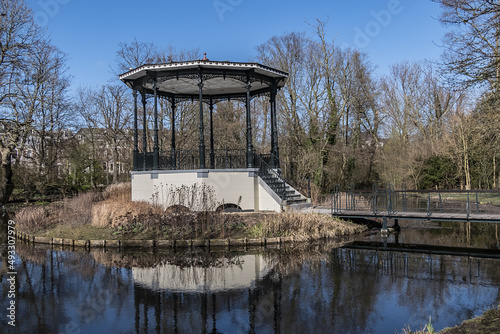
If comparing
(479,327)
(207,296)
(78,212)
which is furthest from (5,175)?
(479,327)

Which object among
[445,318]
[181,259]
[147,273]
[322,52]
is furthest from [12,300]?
[322,52]

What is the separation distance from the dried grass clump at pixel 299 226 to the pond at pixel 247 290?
3.55ft

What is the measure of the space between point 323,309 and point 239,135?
76.2 ft

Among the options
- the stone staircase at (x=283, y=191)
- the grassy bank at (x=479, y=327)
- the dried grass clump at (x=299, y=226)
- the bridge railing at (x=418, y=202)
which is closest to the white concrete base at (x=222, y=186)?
the stone staircase at (x=283, y=191)

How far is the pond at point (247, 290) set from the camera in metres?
5.38

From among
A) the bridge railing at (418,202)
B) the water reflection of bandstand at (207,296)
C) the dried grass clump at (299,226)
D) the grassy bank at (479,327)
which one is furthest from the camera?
the bridge railing at (418,202)

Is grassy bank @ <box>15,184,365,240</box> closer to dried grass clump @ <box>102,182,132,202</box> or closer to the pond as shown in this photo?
the pond

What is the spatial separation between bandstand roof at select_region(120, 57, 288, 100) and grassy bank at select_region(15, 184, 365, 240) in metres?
4.81

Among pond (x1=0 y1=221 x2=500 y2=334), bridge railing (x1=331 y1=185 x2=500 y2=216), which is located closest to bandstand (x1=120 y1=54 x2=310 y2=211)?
bridge railing (x1=331 y1=185 x2=500 y2=216)

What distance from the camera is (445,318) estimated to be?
213 inches

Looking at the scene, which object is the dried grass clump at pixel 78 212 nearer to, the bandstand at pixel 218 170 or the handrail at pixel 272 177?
the bandstand at pixel 218 170

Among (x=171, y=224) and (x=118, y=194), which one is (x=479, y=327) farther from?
(x=118, y=194)

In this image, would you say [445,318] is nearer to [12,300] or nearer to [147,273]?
[147,273]

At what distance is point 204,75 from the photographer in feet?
47.3
